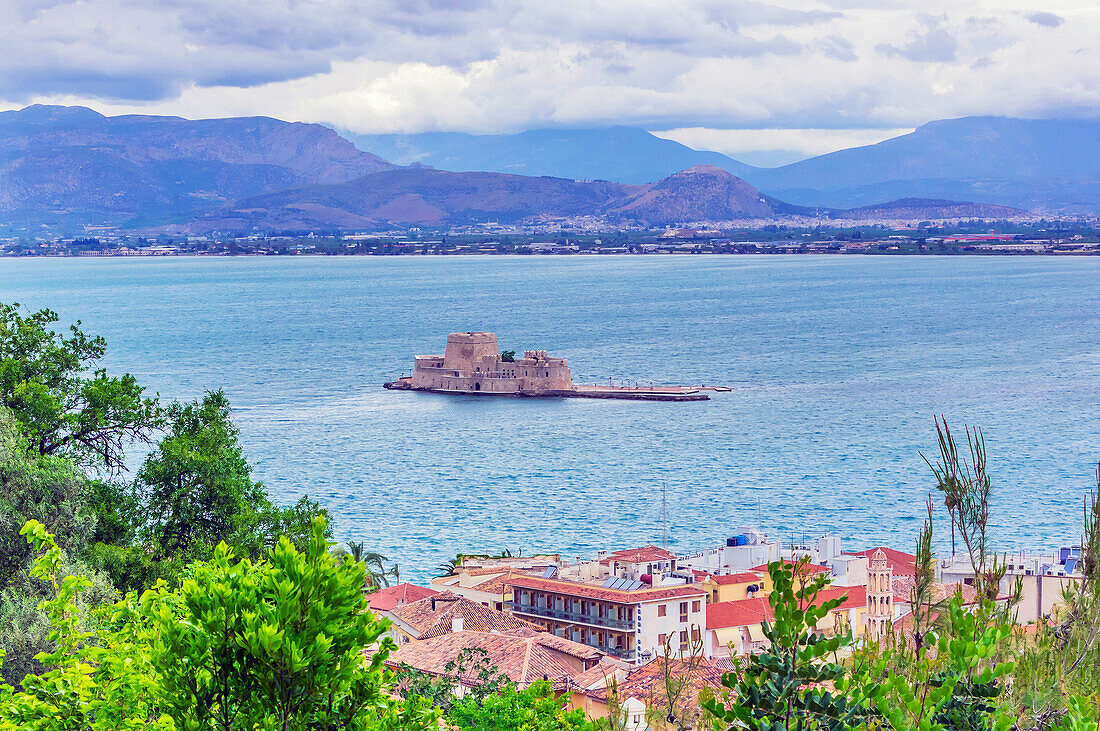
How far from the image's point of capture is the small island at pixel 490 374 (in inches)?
2699

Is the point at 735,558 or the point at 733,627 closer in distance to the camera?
the point at 733,627

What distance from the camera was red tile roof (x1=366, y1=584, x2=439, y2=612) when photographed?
2398cm

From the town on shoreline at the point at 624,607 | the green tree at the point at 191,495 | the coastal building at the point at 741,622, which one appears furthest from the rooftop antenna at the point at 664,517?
the green tree at the point at 191,495

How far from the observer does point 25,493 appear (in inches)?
528

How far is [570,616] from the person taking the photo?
2248cm

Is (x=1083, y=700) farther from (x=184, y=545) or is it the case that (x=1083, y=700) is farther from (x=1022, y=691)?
(x=184, y=545)

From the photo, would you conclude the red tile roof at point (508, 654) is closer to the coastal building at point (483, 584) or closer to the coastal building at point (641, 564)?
the coastal building at point (483, 584)

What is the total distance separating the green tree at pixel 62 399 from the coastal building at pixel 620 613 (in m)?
8.29

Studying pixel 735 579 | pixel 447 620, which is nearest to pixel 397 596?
pixel 447 620

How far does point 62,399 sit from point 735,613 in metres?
11.8

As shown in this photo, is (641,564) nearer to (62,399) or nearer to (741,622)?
(741,622)

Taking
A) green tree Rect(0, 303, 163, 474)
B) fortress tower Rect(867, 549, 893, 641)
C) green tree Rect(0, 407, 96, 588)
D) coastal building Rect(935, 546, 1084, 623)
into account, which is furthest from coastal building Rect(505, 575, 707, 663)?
green tree Rect(0, 407, 96, 588)

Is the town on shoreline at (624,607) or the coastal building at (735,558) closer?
the town on shoreline at (624,607)

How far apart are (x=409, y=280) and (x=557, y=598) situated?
146m
